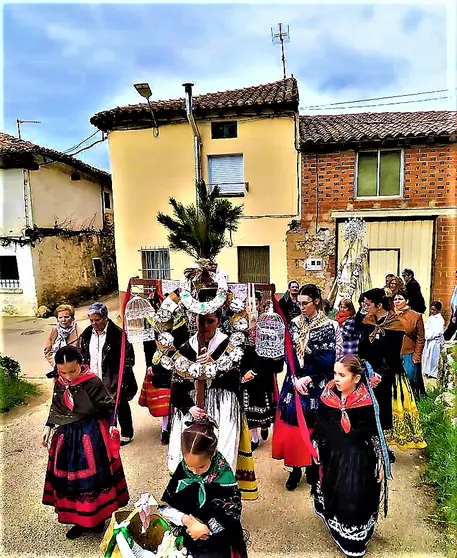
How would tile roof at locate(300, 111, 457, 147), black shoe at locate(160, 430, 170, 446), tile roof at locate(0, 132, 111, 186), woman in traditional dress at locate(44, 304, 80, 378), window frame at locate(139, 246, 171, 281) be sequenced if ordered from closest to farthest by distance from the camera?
woman in traditional dress at locate(44, 304, 80, 378) < black shoe at locate(160, 430, 170, 446) < tile roof at locate(300, 111, 457, 147) < window frame at locate(139, 246, 171, 281) < tile roof at locate(0, 132, 111, 186)

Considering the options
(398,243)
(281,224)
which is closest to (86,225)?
(281,224)

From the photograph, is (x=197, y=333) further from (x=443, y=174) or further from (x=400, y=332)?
(x=443, y=174)

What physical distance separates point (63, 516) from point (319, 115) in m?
12.4

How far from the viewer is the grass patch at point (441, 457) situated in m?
3.34

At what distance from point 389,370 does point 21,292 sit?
11834 mm

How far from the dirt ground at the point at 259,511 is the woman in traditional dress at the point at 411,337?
3.52ft

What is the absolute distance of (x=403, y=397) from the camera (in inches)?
164

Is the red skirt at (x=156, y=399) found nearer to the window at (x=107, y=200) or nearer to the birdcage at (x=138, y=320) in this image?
the birdcage at (x=138, y=320)

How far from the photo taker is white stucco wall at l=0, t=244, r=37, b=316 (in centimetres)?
1310

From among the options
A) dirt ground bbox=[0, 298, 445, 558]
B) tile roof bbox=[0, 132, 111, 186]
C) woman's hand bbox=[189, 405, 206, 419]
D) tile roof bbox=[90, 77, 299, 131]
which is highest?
tile roof bbox=[90, 77, 299, 131]

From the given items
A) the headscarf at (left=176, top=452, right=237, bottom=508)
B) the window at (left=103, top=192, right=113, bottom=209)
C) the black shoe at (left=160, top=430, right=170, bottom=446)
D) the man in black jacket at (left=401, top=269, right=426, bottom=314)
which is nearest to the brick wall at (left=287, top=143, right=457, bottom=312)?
the man in black jacket at (left=401, top=269, right=426, bottom=314)

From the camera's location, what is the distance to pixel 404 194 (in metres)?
10.5

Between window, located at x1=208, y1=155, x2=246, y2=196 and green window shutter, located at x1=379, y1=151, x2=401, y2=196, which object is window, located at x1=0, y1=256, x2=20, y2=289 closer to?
window, located at x1=208, y1=155, x2=246, y2=196

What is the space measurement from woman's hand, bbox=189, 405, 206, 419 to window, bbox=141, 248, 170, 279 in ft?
30.5
